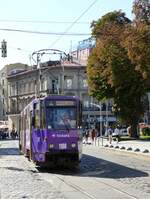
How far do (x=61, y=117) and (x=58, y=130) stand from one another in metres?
0.62

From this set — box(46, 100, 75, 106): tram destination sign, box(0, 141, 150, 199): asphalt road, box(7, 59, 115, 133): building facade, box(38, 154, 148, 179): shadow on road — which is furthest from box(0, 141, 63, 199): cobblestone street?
box(7, 59, 115, 133): building facade

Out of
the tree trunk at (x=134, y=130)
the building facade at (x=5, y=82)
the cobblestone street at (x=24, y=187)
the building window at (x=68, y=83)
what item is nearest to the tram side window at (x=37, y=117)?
the cobblestone street at (x=24, y=187)

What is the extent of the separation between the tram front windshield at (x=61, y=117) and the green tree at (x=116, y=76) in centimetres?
3442

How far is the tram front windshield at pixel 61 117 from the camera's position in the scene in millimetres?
24172

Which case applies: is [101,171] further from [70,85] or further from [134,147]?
[70,85]

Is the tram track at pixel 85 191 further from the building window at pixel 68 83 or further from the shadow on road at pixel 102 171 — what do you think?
the building window at pixel 68 83

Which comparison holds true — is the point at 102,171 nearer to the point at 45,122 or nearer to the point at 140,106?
the point at 45,122

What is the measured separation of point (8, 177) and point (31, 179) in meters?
1.14

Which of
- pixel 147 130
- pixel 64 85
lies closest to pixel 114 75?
pixel 147 130

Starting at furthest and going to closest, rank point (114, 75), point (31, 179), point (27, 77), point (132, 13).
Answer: point (27, 77)
point (114, 75)
point (132, 13)
point (31, 179)

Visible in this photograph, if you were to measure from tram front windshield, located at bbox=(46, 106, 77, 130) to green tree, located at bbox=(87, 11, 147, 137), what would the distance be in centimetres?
3442

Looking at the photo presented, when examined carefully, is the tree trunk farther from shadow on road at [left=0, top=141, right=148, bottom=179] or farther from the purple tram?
the purple tram

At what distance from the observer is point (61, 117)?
80.1 feet

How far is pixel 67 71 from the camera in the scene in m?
116
